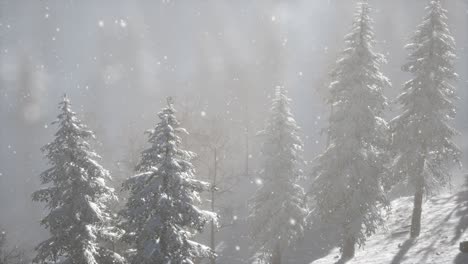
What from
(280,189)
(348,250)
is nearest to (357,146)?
(280,189)

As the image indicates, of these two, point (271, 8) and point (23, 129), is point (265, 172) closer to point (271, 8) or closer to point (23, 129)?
point (23, 129)

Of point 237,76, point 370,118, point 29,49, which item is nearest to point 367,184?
point 370,118

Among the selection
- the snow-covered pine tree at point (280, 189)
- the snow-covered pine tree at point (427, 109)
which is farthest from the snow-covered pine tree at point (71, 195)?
the snow-covered pine tree at point (427, 109)

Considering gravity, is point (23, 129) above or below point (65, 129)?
above

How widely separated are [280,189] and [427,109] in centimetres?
967

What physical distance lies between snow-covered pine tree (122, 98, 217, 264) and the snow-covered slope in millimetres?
10904

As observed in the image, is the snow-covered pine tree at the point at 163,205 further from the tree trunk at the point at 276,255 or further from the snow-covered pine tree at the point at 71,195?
the tree trunk at the point at 276,255

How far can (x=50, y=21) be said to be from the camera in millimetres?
127875

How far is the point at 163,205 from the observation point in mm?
13203

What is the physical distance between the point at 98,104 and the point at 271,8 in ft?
197

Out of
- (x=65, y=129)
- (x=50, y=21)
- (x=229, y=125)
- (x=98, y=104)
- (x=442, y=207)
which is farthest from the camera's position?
(x=50, y=21)

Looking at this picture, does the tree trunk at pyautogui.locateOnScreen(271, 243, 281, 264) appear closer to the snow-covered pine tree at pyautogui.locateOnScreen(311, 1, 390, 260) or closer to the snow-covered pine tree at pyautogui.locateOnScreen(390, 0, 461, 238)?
the snow-covered pine tree at pyautogui.locateOnScreen(311, 1, 390, 260)

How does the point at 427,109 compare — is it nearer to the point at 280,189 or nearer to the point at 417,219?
the point at 417,219

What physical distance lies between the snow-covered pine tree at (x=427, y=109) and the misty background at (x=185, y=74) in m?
11.4
